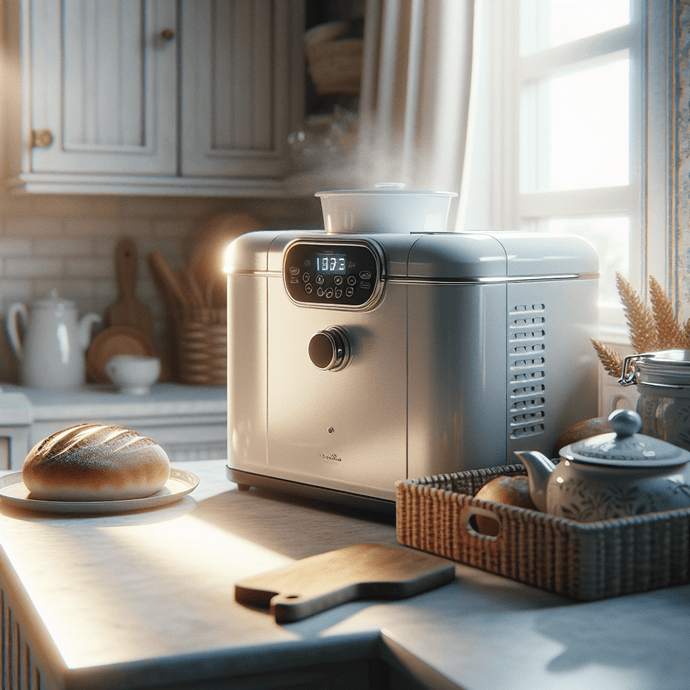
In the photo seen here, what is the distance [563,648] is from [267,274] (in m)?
0.65

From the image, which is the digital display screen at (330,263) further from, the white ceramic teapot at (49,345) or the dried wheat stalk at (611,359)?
the white ceramic teapot at (49,345)

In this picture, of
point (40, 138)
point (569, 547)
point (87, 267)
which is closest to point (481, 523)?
point (569, 547)

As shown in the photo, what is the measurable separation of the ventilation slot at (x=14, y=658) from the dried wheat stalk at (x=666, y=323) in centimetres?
75

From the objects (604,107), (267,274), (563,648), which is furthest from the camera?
(604,107)

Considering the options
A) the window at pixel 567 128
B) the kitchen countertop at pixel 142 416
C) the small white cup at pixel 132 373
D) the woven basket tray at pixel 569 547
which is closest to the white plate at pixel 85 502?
the woven basket tray at pixel 569 547

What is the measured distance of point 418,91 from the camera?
1.96 meters

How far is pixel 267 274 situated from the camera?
121 centimetres

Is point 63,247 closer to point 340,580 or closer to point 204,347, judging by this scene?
point 204,347

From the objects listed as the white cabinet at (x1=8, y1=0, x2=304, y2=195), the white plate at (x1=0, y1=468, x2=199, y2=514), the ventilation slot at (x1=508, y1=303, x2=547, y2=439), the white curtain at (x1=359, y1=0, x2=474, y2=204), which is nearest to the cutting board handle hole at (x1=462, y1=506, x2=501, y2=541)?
the ventilation slot at (x1=508, y1=303, x2=547, y2=439)

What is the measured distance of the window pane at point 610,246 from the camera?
1753 mm

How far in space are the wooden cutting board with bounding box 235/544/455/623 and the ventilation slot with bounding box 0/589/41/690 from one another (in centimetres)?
23

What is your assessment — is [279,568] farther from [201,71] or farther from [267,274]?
[201,71]

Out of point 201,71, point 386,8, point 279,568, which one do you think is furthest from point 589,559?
point 201,71

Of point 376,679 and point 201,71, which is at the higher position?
point 201,71
